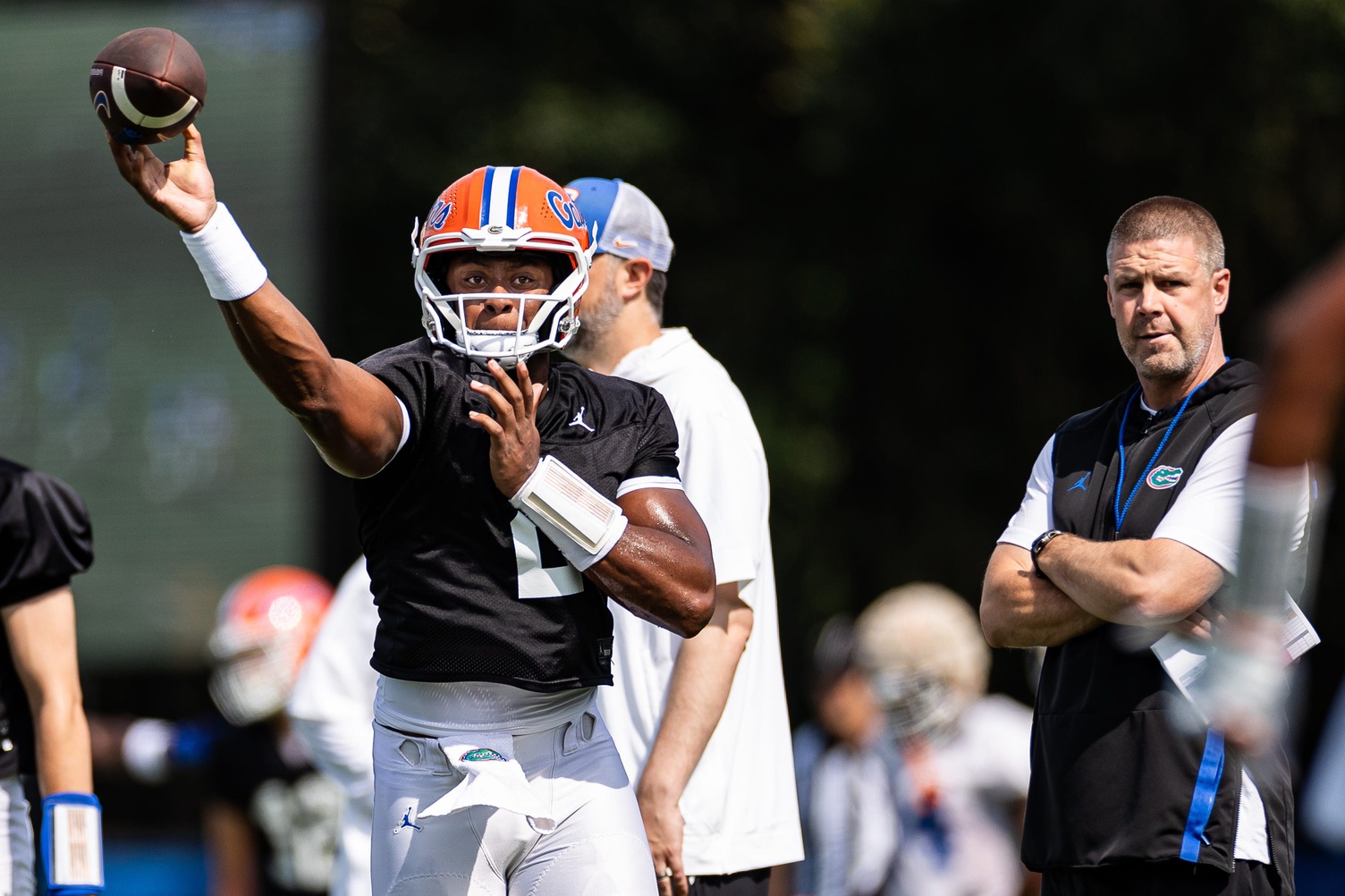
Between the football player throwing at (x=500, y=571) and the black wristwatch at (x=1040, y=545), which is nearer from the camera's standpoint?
the football player throwing at (x=500, y=571)

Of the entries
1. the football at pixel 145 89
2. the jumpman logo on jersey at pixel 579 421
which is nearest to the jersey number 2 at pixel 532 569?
the jumpman logo on jersey at pixel 579 421

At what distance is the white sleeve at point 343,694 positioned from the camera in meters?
4.73

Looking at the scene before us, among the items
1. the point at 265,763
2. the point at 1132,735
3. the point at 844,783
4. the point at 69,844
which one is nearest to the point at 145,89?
the point at 69,844

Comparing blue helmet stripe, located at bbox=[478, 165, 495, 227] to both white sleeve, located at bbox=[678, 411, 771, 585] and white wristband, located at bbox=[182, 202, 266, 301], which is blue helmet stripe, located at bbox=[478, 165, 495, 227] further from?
white sleeve, located at bbox=[678, 411, 771, 585]

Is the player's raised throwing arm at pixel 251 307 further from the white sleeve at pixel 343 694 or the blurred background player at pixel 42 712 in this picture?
the white sleeve at pixel 343 694

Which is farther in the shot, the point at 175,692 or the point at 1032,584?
the point at 175,692

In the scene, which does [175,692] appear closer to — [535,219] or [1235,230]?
[535,219]

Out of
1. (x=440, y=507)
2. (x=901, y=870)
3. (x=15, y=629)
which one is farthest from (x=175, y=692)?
(x=440, y=507)

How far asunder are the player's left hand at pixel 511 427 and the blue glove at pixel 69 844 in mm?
1283

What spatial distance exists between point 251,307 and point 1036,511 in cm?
182

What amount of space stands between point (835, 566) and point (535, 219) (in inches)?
392

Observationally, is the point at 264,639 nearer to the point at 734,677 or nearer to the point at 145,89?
the point at 734,677

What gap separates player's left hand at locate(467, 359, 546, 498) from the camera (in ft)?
9.75

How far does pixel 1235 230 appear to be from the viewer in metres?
10.7
